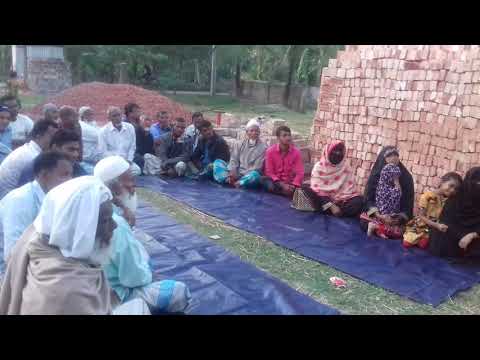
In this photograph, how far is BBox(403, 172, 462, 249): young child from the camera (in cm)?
477

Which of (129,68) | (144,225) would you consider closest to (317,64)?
(129,68)

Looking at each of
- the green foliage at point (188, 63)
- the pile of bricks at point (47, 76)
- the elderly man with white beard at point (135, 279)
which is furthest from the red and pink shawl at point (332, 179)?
the pile of bricks at point (47, 76)

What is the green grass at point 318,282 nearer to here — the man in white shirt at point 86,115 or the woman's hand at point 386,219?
the woman's hand at point 386,219

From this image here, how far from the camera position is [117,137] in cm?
745

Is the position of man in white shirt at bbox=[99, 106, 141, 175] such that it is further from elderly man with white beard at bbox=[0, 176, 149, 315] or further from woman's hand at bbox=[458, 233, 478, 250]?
elderly man with white beard at bbox=[0, 176, 149, 315]

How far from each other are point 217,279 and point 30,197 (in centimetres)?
163

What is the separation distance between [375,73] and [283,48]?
19249 mm

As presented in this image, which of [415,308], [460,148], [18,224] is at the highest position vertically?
[460,148]

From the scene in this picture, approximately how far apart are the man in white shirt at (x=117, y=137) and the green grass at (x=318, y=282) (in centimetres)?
250

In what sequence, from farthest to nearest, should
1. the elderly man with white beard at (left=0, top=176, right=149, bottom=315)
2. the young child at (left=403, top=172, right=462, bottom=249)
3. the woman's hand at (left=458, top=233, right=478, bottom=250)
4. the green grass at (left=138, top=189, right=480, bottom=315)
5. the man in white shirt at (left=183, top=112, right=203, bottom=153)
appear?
the man in white shirt at (left=183, top=112, right=203, bottom=153) < the young child at (left=403, top=172, right=462, bottom=249) < the woman's hand at (left=458, top=233, right=478, bottom=250) < the green grass at (left=138, top=189, right=480, bottom=315) < the elderly man with white beard at (left=0, top=176, right=149, bottom=315)

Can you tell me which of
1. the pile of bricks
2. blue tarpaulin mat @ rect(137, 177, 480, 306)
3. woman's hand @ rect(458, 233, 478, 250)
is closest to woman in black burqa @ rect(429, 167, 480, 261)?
woman's hand @ rect(458, 233, 478, 250)

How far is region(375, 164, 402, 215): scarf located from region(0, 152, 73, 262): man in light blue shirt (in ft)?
11.7
